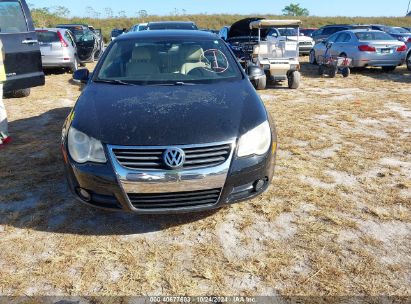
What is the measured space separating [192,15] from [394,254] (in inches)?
2279

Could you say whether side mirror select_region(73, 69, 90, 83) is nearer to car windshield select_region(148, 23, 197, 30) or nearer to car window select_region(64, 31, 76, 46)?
car windshield select_region(148, 23, 197, 30)

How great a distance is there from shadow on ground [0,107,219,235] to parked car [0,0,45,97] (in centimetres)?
169

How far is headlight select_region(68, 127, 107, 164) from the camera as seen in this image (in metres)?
2.79

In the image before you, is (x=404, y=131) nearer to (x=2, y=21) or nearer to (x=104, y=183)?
(x=104, y=183)

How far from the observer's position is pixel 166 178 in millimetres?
2670

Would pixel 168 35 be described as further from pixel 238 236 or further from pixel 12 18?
pixel 12 18

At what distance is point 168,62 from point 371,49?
9.46m

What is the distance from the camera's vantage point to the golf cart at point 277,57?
9.16m

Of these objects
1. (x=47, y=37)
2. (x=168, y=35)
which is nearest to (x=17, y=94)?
(x=47, y=37)

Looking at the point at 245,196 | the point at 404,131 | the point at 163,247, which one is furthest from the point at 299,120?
the point at 163,247

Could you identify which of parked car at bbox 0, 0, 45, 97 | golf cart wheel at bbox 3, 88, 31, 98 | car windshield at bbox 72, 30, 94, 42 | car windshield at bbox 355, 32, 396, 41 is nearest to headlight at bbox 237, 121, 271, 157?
parked car at bbox 0, 0, 45, 97

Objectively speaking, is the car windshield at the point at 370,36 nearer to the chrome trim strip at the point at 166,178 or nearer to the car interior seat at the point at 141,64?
the car interior seat at the point at 141,64

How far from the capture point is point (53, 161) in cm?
459

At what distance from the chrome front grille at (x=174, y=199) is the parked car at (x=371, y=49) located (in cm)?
1044
